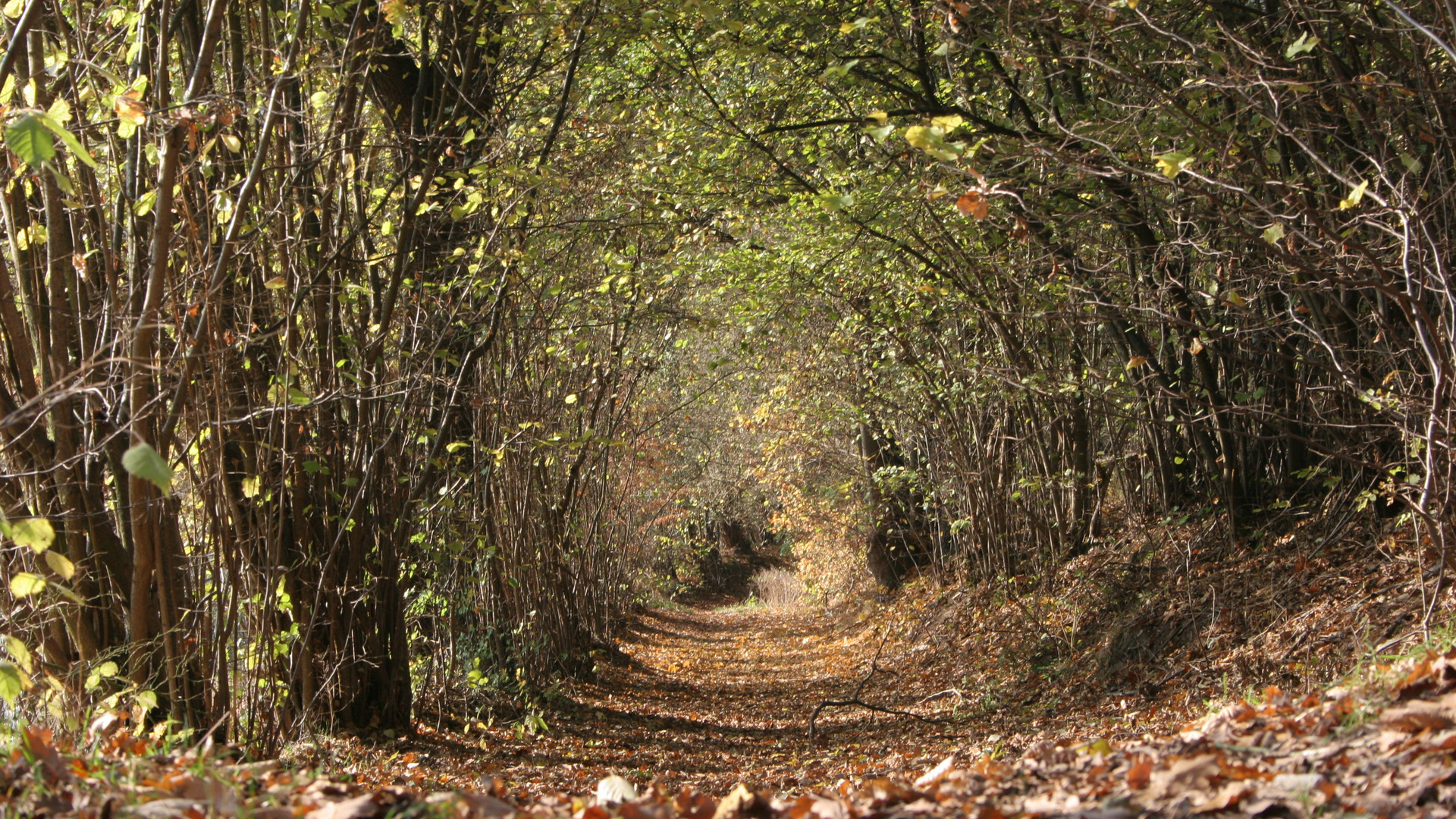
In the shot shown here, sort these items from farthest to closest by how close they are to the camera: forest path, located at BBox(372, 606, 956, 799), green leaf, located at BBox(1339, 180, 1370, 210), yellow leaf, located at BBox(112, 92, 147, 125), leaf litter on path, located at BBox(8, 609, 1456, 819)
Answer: forest path, located at BBox(372, 606, 956, 799) → green leaf, located at BBox(1339, 180, 1370, 210) → yellow leaf, located at BBox(112, 92, 147, 125) → leaf litter on path, located at BBox(8, 609, 1456, 819)

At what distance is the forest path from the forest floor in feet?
0.14

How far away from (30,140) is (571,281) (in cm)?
595

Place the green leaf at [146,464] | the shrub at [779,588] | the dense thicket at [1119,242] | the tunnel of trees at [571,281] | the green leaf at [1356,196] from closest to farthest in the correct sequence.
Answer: the green leaf at [146,464] < the green leaf at [1356,196] < the tunnel of trees at [571,281] < the dense thicket at [1119,242] < the shrub at [779,588]

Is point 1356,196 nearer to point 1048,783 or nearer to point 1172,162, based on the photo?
point 1172,162

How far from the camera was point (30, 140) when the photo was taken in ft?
7.97

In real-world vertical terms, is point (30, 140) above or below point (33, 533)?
above

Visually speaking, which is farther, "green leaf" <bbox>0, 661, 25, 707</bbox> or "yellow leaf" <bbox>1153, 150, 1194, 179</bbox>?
"yellow leaf" <bbox>1153, 150, 1194, 179</bbox>

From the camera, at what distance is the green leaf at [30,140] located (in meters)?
2.41

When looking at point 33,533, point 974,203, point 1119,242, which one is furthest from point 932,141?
point 1119,242

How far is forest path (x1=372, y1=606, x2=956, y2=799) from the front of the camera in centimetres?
624

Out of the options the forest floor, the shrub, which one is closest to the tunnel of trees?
the forest floor

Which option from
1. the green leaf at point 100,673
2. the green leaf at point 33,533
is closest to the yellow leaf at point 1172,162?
the green leaf at point 33,533

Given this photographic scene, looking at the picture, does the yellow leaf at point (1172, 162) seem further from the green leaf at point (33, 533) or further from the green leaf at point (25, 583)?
the green leaf at point (25, 583)

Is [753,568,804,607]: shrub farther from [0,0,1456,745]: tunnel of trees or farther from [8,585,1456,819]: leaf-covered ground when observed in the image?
[8,585,1456,819]: leaf-covered ground
